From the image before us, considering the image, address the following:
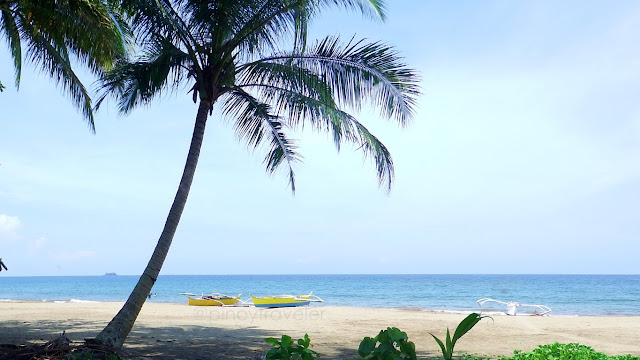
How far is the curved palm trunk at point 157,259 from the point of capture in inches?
259

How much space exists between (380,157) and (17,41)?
7.03 meters

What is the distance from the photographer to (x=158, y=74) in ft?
24.6

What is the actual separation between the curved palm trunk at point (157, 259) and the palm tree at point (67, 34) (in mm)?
1976

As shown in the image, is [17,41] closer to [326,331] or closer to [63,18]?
[63,18]

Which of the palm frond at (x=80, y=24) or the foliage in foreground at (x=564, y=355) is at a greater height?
the palm frond at (x=80, y=24)

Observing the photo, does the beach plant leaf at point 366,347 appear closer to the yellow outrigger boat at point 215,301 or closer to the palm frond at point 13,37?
the palm frond at point 13,37

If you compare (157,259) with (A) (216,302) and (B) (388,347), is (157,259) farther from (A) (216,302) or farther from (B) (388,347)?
(A) (216,302)

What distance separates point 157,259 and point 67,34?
3.92 m

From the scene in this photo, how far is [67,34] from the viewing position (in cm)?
813

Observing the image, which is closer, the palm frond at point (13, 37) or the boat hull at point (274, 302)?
the palm frond at point (13, 37)

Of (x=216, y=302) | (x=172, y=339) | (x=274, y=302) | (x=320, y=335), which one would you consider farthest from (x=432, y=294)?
(x=172, y=339)

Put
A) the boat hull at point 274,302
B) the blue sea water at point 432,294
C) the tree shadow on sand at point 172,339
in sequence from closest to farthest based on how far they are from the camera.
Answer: the tree shadow on sand at point 172,339 → the boat hull at point 274,302 → the blue sea water at point 432,294

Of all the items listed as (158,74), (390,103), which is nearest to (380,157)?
(390,103)

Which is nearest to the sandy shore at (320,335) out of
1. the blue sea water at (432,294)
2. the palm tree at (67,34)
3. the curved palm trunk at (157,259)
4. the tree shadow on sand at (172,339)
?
the tree shadow on sand at (172,339)
